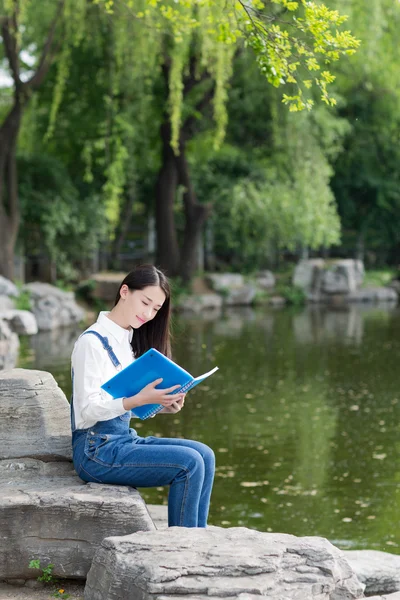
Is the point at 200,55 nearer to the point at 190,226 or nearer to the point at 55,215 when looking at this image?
the point at 55,215

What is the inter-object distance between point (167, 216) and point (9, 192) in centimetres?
524

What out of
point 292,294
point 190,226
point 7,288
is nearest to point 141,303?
point 7,288

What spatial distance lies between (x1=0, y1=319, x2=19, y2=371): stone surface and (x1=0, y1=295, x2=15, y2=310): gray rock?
158cm

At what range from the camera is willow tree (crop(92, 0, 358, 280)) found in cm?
545

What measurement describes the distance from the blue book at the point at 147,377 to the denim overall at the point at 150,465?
0.17 m

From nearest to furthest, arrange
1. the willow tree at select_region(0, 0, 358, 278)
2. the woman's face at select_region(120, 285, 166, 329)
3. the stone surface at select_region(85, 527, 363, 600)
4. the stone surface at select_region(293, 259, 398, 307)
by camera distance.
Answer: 1. the stone surface at select_region(85, 527, 363, 600)
2. the woman's face at select_region(120, 285, 166, 329)
3. the willow tree at select_region(0, 0, 358, 278)
4. the stone surface at select_region(293, 259, 398, 307)

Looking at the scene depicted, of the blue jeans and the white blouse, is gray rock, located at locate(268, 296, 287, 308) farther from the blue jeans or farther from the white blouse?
the blue jeans

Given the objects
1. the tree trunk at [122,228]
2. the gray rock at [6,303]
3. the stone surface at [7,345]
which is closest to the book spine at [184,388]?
the stone surface at [7,345]

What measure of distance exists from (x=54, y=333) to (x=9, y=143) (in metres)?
4.27

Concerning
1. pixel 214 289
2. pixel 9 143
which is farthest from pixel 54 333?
pixel 214 289

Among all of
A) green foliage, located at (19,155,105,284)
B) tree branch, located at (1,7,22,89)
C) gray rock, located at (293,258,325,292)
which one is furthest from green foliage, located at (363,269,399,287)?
tree branch, located at (1,7,22,89)

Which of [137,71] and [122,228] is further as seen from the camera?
[122,228]

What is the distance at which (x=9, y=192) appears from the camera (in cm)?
1966

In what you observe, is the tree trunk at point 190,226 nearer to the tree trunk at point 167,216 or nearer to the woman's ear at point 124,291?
the tree trunk at point 167,216
